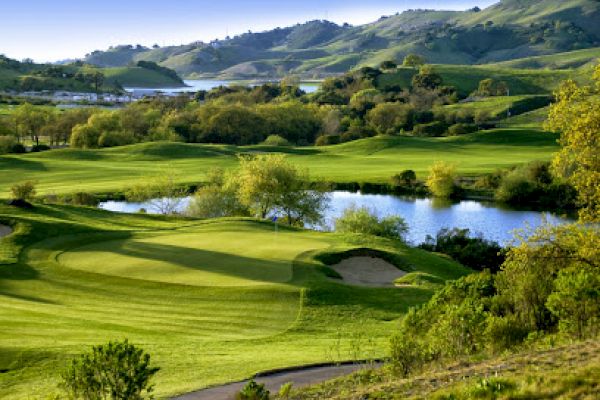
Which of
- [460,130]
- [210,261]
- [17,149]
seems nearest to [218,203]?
[210,261]

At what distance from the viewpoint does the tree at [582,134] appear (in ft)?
72.0

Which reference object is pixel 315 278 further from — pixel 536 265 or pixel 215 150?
pixel 215 150

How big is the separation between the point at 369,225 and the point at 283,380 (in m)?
40.1

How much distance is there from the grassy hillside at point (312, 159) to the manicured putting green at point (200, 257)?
4544 centimetres

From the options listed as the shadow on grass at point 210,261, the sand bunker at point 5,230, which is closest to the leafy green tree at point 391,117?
the sand bunker at point 5,230

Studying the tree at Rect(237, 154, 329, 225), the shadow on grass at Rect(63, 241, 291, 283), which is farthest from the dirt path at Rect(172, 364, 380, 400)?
the tree at Rect(237, 154, 329, 225)

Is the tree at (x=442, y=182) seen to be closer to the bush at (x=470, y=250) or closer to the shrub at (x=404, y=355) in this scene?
the bush at (x=470, y=250)

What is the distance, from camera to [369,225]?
61531mm

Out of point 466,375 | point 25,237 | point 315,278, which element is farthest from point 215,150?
point 466,375

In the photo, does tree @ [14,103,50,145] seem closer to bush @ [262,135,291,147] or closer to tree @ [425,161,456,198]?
bush @ [262,135,291,147]

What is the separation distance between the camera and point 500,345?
2117 cm

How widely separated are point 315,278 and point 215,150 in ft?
306

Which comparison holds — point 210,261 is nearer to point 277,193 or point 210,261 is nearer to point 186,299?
point 186,299

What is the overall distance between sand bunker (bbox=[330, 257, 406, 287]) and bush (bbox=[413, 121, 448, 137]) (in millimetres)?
116209
